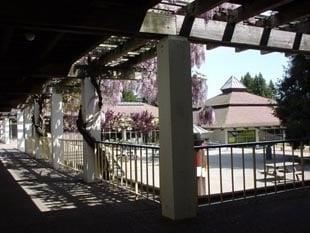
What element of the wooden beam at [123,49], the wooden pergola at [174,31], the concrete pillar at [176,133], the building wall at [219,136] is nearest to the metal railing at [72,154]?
the wooden beam at [123,49]

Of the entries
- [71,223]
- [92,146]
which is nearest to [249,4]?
[71,223]

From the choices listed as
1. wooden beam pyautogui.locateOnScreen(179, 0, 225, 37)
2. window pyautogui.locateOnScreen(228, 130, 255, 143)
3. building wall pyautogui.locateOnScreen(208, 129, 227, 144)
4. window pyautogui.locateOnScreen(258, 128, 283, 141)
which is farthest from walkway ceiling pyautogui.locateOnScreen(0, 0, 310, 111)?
building wall pyautogui.locateOnScreen(208, 129, 227, 144)

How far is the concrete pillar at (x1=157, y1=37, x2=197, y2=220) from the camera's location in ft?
20.0

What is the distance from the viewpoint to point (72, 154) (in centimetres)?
1427

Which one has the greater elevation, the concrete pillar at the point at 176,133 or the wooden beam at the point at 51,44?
the wooden beam at the point at 51,44

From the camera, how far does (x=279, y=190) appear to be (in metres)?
8.55

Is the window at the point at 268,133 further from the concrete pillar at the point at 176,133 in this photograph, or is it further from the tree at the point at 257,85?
the tree at the point at 257,85

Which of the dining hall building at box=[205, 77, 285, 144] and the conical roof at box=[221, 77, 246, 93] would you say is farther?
the conical roof at box=[221, 77, 246, 93]

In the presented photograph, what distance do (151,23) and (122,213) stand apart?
9.17ft

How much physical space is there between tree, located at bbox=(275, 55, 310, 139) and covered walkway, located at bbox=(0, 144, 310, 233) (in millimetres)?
13093

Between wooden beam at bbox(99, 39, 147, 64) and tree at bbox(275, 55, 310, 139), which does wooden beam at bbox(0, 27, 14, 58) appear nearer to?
wooden beam at bbox(99, 39, 147, 64)

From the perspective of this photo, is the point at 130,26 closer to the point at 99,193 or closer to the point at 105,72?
the point at 99,193

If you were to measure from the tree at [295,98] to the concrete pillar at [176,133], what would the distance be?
15.1 meters

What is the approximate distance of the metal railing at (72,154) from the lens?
13.4 m
